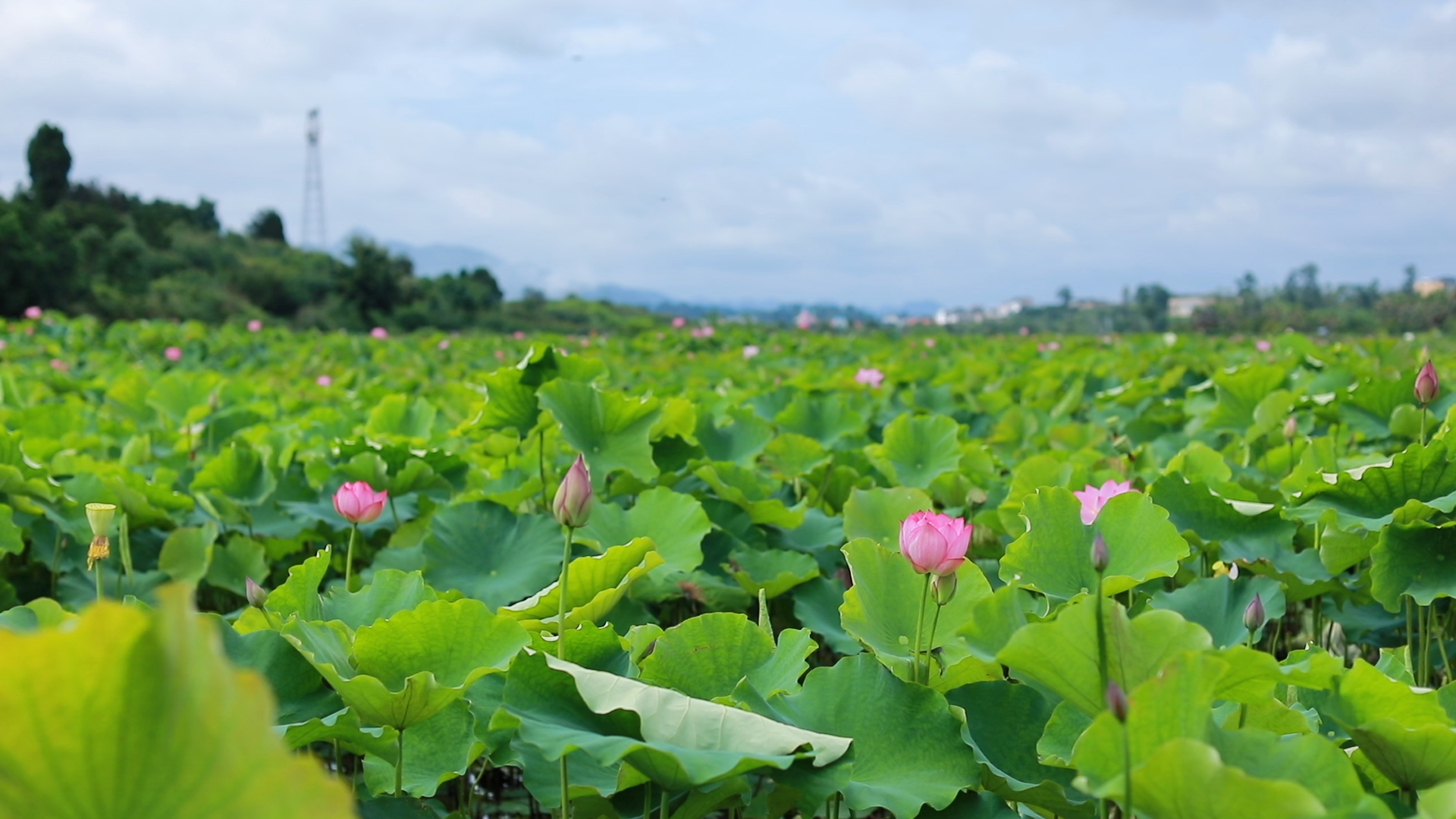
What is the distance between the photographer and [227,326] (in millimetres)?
9250

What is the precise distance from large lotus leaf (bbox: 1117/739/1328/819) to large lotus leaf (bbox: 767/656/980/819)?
274mm

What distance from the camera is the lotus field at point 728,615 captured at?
543 millimetres

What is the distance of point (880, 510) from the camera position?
1.60m

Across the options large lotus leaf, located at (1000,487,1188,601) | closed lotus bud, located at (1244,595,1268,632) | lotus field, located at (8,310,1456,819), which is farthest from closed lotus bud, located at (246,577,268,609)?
closed lotus bud, located at (1244,595,1268,632)

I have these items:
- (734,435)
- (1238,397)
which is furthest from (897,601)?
(1238,397)

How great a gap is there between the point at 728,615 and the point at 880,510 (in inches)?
27.5

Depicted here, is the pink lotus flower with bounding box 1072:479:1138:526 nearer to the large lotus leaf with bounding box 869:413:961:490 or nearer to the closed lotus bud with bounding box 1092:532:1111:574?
the closed lotus bud with bounding box 1092:532:1111:574

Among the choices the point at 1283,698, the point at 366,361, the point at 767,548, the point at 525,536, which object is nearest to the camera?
the point at 1283,698

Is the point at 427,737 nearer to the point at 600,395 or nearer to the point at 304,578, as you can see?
the point at 304,578

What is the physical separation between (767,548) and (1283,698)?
940 millimetres

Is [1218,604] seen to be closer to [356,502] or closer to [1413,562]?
[1413,562]

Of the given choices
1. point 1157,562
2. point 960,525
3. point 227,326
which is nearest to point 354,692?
point 960,525

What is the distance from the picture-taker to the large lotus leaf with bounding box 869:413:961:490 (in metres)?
2.05

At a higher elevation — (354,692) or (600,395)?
(600,395)
